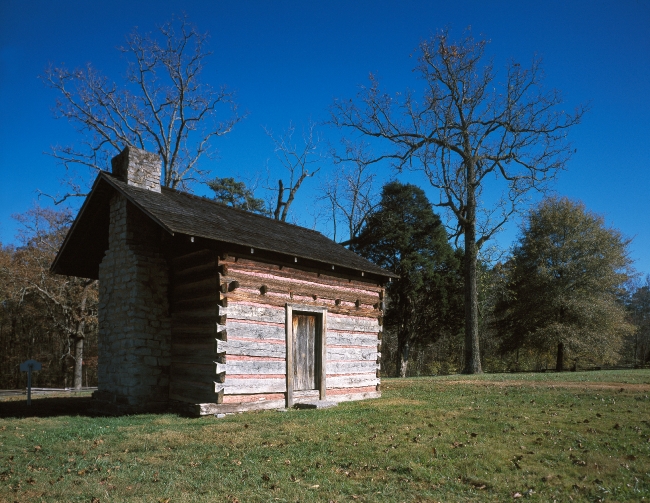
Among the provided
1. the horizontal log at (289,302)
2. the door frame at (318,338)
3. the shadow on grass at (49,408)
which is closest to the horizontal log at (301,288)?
the horizontal log at (289,302)

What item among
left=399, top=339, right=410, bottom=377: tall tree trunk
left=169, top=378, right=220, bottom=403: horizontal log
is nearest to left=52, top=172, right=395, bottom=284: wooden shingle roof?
left=169, top=378, right=220, bottom=403: horizontal log

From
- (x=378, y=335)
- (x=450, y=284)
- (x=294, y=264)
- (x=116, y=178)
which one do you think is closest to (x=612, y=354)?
(x=450, y=284)

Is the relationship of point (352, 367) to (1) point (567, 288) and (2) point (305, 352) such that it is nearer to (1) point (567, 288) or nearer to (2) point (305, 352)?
(2) point (305, 352)

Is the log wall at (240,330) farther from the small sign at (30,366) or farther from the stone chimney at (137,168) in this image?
the small sign at (30,366)

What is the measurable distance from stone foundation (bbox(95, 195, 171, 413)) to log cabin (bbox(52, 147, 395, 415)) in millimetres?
29

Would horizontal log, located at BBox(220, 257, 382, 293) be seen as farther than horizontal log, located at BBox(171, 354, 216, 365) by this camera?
Yes

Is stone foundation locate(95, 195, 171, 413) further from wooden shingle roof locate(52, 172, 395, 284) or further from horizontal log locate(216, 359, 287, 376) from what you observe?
horizontal log locate(216, 359, 287, 376)

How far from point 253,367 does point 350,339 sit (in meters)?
3.93

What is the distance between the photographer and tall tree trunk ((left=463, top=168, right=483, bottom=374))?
2419cm

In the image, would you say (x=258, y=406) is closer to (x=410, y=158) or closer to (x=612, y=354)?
(x=410, y=158)

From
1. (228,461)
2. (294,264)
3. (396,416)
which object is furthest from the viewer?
(294,264)

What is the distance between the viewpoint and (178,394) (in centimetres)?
1362

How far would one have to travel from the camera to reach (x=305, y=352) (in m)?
14.6

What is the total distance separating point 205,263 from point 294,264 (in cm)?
254
